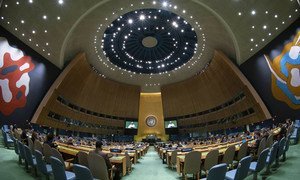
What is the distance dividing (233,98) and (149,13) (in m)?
12.5

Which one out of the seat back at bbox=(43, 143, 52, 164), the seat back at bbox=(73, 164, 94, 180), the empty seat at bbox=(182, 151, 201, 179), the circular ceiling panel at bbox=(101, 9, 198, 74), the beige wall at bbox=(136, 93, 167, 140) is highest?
the circular ceiling panel at bbox=(101, 9, 198, 74)

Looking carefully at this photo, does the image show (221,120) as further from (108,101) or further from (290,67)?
(108,101)

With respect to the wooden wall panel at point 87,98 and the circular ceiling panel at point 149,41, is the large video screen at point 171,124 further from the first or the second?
the circular ceiling panel at point 149,41

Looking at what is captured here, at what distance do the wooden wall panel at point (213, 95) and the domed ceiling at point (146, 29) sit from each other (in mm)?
1257

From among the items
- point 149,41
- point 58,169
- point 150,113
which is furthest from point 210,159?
point 150,113

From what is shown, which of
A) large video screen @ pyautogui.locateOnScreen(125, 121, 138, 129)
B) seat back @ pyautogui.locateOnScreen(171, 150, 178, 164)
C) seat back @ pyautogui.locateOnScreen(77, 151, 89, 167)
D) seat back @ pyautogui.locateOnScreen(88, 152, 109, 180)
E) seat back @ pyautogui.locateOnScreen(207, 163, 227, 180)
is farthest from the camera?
large video screen @ pyautogui.locateOnScreen(125, 121, 138, 129)

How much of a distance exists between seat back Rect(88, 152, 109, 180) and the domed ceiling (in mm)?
13753

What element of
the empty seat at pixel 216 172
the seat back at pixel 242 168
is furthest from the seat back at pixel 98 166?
the seat back at pixel 242 168

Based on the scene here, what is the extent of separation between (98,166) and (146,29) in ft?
70.4

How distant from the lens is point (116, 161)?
6.62 metres

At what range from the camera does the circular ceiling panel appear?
73.2 ft

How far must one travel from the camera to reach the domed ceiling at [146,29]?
1627 cm

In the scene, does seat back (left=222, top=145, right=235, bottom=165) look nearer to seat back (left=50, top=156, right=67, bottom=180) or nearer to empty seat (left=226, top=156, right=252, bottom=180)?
empty seat (left=226, top=156, right=252, bottom=180)

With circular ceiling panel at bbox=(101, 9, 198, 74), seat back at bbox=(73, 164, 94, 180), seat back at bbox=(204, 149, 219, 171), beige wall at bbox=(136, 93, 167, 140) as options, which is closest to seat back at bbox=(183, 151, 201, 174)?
seat back at bbox=(204, 149, 219, 171)
